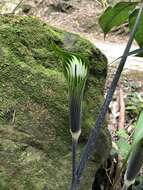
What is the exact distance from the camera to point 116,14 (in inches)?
64.0

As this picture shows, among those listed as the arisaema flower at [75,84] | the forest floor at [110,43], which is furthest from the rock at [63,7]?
the arisaema flower at [75,84]

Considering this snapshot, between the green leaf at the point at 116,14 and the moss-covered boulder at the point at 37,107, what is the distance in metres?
0.38

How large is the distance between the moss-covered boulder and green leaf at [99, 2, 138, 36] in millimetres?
384

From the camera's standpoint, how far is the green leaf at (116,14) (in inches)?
62.0

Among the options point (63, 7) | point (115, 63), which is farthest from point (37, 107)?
point (63, 7)

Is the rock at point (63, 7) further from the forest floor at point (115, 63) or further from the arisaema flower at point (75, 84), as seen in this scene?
the arisaema flower at point (75, 84)

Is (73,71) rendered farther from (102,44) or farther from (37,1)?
(37,1)

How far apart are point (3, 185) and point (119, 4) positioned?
3.20 ft

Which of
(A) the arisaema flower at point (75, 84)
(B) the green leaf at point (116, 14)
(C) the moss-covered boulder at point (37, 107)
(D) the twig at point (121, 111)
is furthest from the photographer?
(D) the twig at point (121, 111)

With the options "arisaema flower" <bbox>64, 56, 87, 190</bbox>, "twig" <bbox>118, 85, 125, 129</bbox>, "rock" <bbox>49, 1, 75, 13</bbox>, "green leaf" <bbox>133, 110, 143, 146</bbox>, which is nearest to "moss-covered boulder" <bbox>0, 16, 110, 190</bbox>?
"arisaema flower" <bbox>64, 56, 87, 190</bbox>

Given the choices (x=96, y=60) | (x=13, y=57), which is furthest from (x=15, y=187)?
(x=96, y=60)

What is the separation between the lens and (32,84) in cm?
218

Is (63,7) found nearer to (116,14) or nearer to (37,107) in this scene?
(37,107)

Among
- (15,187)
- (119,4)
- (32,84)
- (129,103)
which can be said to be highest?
(119,4)
